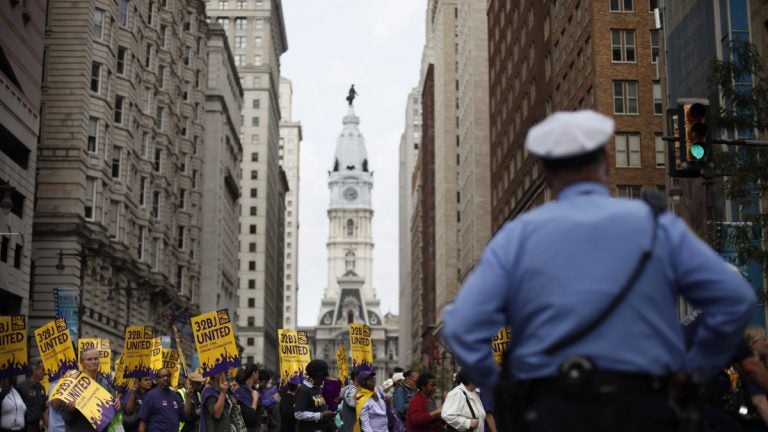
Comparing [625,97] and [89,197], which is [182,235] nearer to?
[89,197]

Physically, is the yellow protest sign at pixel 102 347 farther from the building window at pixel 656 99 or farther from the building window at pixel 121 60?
the building window at pixel 121 60

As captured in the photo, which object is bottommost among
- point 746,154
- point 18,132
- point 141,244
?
point 746,154

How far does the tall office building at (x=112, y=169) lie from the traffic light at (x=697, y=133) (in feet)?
89.4

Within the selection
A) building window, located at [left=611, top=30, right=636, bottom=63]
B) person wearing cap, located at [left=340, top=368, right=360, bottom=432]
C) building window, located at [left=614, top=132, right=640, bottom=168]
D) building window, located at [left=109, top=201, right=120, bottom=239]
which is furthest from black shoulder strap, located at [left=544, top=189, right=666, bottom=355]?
building window, located at [left=109, top=201, right=120, bottom=239]

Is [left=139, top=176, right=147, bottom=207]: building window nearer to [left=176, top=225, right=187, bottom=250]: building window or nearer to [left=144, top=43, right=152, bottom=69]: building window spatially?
[left=144, top=43, right=152, bottom=69]: building window

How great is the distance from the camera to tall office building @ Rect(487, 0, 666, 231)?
180 feet

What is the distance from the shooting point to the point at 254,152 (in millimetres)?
147750

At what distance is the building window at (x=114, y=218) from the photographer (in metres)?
61.1

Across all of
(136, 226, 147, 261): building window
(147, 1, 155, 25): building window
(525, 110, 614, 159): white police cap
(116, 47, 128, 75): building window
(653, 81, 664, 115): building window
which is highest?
(147, 1, 155, 25): building window

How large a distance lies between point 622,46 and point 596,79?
2.27 meters

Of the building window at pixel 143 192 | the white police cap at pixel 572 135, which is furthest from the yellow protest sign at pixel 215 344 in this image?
the building window at pixel 143 192

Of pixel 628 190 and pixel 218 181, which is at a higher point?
pixel 218 181

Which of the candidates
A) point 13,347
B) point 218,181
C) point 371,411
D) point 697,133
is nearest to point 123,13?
point 218,181

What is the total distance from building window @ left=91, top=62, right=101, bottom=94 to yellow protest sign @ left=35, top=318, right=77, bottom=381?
40036 mm
